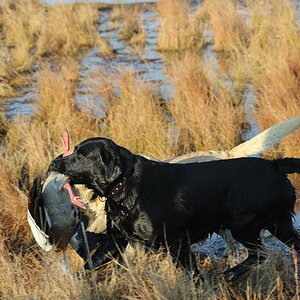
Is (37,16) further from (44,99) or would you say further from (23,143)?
(23,143)

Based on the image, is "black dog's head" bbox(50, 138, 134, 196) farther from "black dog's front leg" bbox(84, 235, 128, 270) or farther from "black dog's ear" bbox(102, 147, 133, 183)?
"black dog's front leg" bbox(84, 235, 128, 270)

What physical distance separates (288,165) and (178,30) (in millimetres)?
9184

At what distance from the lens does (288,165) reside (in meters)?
4.47

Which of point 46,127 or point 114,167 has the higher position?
point 114,167

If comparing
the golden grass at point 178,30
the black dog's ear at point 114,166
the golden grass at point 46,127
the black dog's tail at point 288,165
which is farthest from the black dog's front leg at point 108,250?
the golden grass at point 178,30

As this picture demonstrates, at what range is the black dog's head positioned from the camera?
4.22m

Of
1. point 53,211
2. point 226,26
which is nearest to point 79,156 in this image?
point 53,211

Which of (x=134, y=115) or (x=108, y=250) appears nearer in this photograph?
(x=108, y=250)

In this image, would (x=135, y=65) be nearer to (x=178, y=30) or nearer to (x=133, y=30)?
(x=178, y=30)

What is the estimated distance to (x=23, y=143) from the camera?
6988mm

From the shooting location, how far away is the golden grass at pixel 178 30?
42.8 ft

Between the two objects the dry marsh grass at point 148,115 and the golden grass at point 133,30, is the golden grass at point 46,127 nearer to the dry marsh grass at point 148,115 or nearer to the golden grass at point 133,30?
the dry marsh grass at point 148,115

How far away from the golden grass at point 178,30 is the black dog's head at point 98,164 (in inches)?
353

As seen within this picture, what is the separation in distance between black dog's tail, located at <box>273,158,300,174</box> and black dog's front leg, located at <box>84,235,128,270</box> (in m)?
1.28
